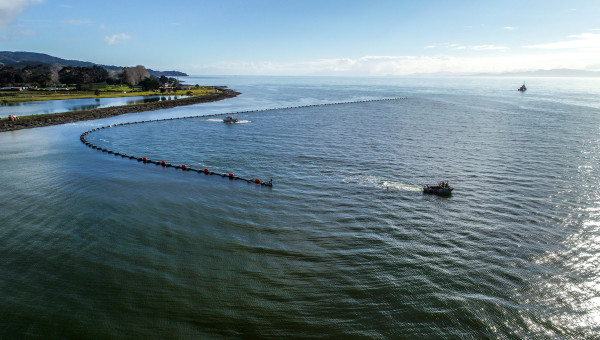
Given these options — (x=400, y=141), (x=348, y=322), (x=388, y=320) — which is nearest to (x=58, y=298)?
(x=348, y=322)

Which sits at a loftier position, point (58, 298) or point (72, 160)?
point (72, 160)

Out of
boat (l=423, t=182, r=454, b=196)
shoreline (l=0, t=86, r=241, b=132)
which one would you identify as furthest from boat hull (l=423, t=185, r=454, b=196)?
shoreline (l=0, t=86, r=241, b=132)

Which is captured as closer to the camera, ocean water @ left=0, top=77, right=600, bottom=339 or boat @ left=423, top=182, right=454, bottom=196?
ocean water @ left=0, top=77, right=600, bottom=339

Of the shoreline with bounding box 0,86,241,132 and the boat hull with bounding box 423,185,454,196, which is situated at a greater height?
the shoreline with bounding box 0,86,241,132

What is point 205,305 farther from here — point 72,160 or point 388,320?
point 72,160

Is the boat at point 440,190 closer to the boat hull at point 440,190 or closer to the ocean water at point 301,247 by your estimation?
the boat hull at point 440,190

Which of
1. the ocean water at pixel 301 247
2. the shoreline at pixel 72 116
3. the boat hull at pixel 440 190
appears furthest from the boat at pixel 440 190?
the shoreline at pixel 72 116

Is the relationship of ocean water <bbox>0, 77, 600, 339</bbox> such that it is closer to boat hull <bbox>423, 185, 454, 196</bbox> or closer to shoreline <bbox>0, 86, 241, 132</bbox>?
boat hull <bbox>423, 185, 454, 196</bbox>

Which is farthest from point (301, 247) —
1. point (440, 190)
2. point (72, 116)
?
Answer: point (72, 116)
